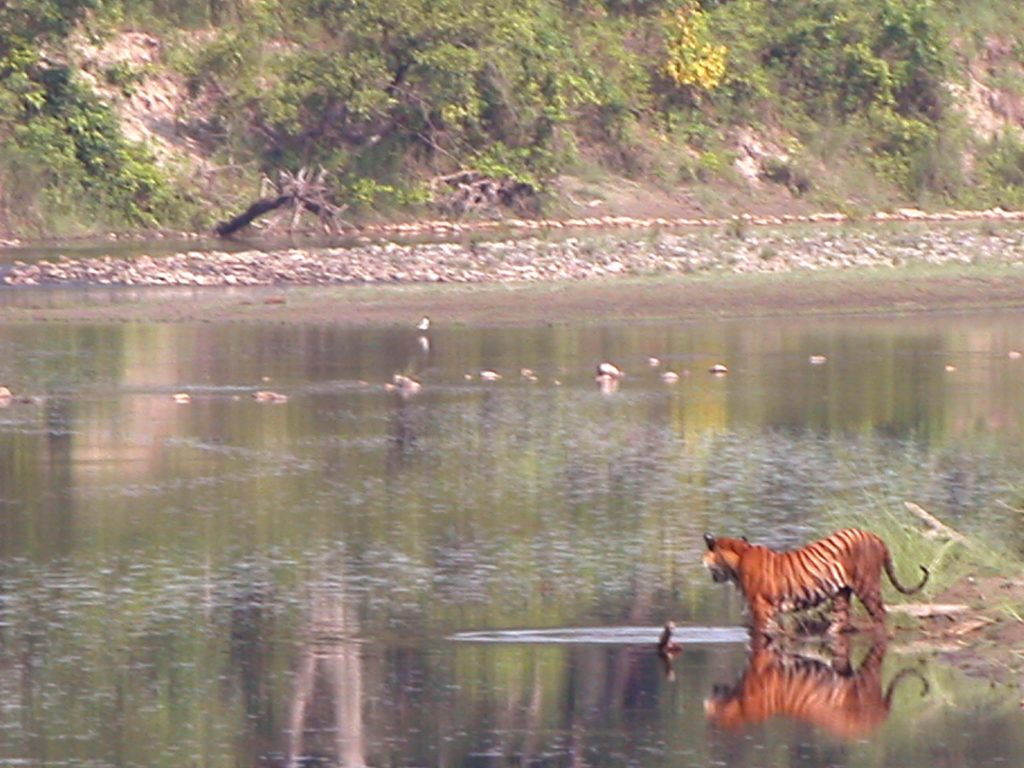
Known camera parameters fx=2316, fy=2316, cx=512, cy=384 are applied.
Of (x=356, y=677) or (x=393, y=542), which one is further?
(x=393, y=542)

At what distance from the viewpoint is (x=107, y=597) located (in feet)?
38.0

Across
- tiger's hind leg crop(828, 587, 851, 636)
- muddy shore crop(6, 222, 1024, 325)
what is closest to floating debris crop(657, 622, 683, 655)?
tiger's hind leg crop(828, 587, 851, 636)

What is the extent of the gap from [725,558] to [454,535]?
3.45 metres

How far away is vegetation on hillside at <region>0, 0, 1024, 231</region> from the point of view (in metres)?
39.7

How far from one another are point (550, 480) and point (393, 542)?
2645mm

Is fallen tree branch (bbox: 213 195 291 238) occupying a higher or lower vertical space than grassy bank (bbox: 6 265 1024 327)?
higher

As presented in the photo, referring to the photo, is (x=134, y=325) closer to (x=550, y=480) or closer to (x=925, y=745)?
(x=550, y=480)

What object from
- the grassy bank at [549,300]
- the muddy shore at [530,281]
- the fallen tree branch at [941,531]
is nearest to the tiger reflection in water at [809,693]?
the fallen tree branch at [941,531]

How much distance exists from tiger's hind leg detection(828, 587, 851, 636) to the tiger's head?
20.2 inches

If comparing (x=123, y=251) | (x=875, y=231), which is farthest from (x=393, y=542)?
(x=875, y=231)

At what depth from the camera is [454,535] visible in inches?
531

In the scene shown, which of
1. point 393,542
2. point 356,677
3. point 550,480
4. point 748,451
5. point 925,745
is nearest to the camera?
point 925,745

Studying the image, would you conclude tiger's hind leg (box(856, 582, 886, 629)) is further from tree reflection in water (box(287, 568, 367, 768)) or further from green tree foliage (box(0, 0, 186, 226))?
green tree foliage (box(0, 0, 186, 226))

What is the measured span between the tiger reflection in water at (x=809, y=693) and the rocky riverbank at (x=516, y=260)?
63.8ft
